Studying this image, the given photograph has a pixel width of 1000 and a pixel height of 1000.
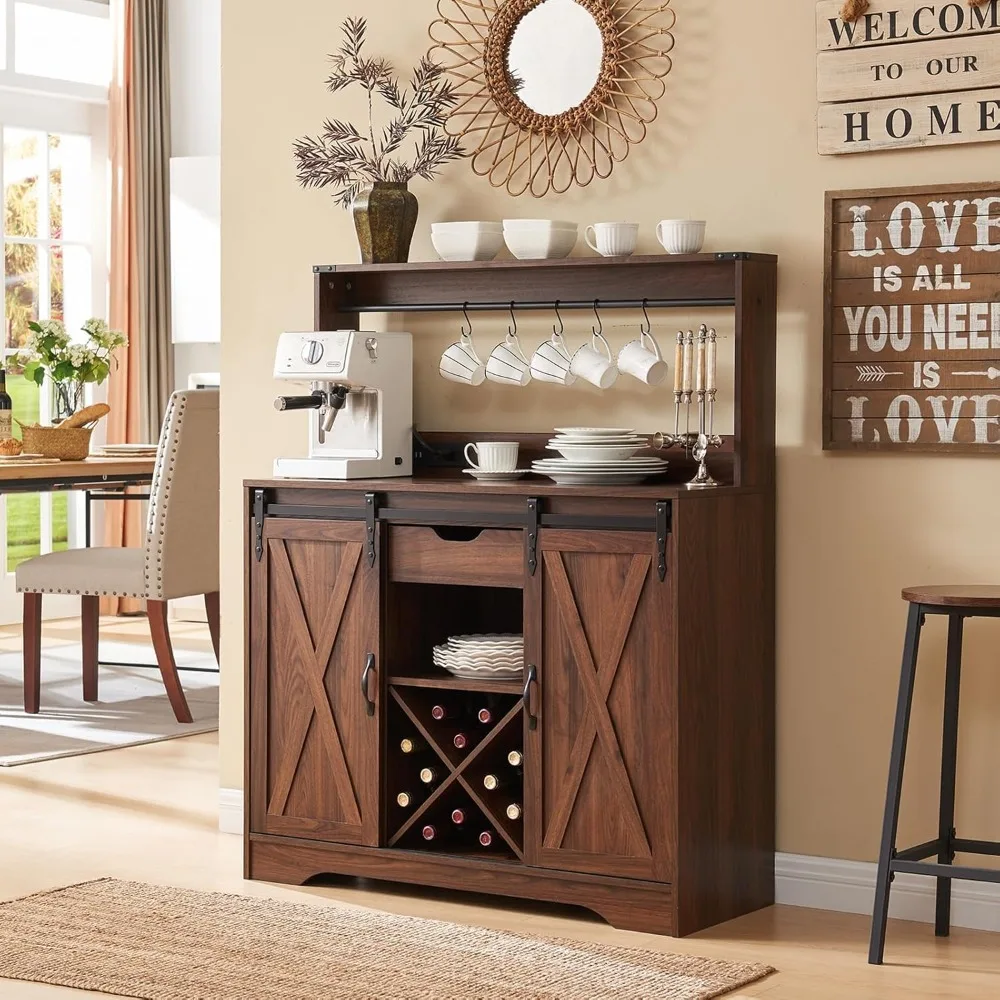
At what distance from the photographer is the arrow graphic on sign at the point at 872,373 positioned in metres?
3.64

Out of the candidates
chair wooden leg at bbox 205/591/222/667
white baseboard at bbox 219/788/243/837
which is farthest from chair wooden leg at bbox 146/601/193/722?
white baseboard at bbox 219/788/243/837

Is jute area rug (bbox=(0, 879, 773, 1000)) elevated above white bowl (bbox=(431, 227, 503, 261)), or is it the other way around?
white bowl (bbox=(431, 227, 503, 261))

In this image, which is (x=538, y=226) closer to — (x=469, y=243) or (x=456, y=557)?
(x=469, y=243)

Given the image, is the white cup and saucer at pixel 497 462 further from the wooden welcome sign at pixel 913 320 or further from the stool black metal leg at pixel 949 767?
the stool black metal leg at pixel 949 767

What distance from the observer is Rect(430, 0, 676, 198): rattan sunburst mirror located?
3.90m

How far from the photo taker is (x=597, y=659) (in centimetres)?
352

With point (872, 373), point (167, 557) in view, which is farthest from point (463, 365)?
point (167, 557)

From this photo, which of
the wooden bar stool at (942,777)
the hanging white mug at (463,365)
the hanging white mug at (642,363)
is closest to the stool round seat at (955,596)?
the wooden bar stool at (942,777)

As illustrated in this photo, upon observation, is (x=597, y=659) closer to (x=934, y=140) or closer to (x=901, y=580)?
(x=901, y=580)

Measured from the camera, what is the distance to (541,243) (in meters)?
3.86

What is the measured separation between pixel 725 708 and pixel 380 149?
5.20 ft

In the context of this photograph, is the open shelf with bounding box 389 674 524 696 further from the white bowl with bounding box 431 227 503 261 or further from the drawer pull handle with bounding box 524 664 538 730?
the white bowl with bounding box 431 227 503 261

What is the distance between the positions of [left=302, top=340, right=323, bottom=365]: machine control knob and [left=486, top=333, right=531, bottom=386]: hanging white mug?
14.8 inches

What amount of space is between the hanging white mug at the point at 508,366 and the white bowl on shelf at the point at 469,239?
0.21 meters
